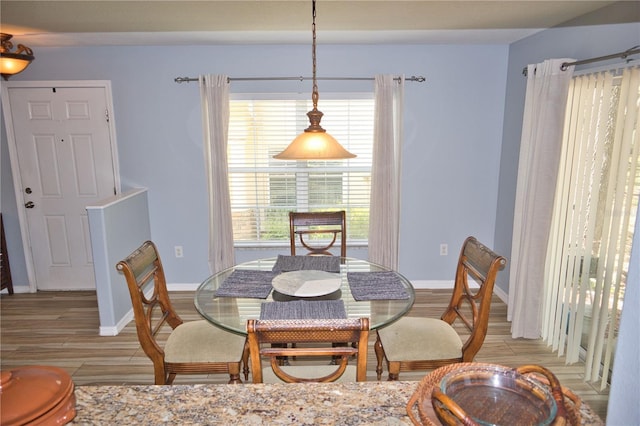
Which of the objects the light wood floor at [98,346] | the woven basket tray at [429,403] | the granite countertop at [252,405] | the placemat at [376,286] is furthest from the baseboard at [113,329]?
the woven basket tray at [429,403]

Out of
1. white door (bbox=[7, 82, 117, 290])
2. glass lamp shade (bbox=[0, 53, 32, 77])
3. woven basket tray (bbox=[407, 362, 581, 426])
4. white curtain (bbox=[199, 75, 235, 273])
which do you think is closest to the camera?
woven basket tray (bbox=[407, 362, 581, 426])

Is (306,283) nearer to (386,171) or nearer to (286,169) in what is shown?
(386,171)

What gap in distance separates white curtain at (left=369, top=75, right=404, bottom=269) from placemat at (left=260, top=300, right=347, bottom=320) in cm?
201

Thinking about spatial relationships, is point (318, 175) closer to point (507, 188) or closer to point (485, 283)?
point (507, 188)

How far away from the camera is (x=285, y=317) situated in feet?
5.78

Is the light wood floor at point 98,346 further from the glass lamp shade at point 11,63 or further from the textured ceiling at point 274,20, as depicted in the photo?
the textured ceiling at point 274,20

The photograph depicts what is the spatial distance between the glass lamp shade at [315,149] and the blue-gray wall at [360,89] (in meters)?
2.02

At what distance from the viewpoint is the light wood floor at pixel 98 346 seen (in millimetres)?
2676

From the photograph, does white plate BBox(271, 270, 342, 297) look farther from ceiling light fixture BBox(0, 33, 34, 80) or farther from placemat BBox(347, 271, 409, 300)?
ceiling light fixture BBox(0, 33, 34, 80)

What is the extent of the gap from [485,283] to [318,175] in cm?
242

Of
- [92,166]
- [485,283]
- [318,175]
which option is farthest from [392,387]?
[92,166]

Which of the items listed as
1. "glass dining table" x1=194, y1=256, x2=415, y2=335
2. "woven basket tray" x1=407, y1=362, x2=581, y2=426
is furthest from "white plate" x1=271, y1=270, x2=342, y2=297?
"woven basket tray" x1=407, y1=362, x2=581, y2=426

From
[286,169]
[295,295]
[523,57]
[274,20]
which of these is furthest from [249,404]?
[523,57]

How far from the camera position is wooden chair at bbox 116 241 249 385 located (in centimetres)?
192
